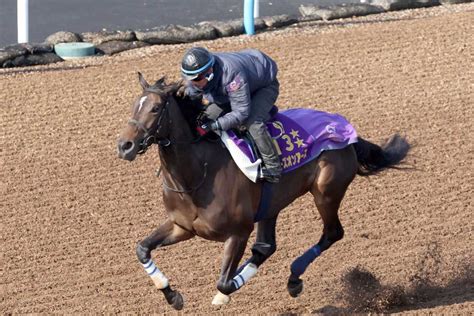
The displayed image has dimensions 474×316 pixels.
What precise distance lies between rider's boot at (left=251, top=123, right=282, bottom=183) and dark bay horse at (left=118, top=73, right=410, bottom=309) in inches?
5.5

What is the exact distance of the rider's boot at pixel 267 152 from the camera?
8.14m

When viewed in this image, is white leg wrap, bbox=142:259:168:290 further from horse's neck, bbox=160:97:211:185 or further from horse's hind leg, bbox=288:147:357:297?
horse's hind leg, bbox=288:147:357:297

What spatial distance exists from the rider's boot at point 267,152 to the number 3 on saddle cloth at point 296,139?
6cm

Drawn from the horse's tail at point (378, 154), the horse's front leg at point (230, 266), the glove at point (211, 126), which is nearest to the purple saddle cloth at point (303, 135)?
the glove at point (211, 126)

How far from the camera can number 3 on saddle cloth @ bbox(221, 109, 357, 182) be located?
8.10 metres

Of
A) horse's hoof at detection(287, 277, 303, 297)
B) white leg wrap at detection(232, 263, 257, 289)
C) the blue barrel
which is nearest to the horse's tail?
horse's hoof at detection(287, 277, 303, 297)

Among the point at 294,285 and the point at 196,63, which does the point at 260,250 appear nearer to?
the point at 294,285

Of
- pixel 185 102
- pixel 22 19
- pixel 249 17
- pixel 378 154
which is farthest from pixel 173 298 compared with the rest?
pixel 249 17

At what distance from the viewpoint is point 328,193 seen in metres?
8.88

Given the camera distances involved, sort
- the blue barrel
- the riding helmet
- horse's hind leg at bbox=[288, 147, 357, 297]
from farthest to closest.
→ the blue barrel
horse's hind leg at bbox=[288, 147, 357, 297]
the riding helmet

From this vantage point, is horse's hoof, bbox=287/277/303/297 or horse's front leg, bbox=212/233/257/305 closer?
horse's front leg, bbox=212/233/257/305

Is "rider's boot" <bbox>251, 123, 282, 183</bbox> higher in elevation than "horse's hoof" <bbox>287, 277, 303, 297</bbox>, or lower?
higher

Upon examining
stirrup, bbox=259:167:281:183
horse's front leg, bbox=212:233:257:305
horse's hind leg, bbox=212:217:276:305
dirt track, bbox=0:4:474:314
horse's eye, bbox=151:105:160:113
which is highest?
horse's eye, bbox=151:105:160:113

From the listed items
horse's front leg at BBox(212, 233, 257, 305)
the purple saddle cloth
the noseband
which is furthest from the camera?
the purple saddle cloth
